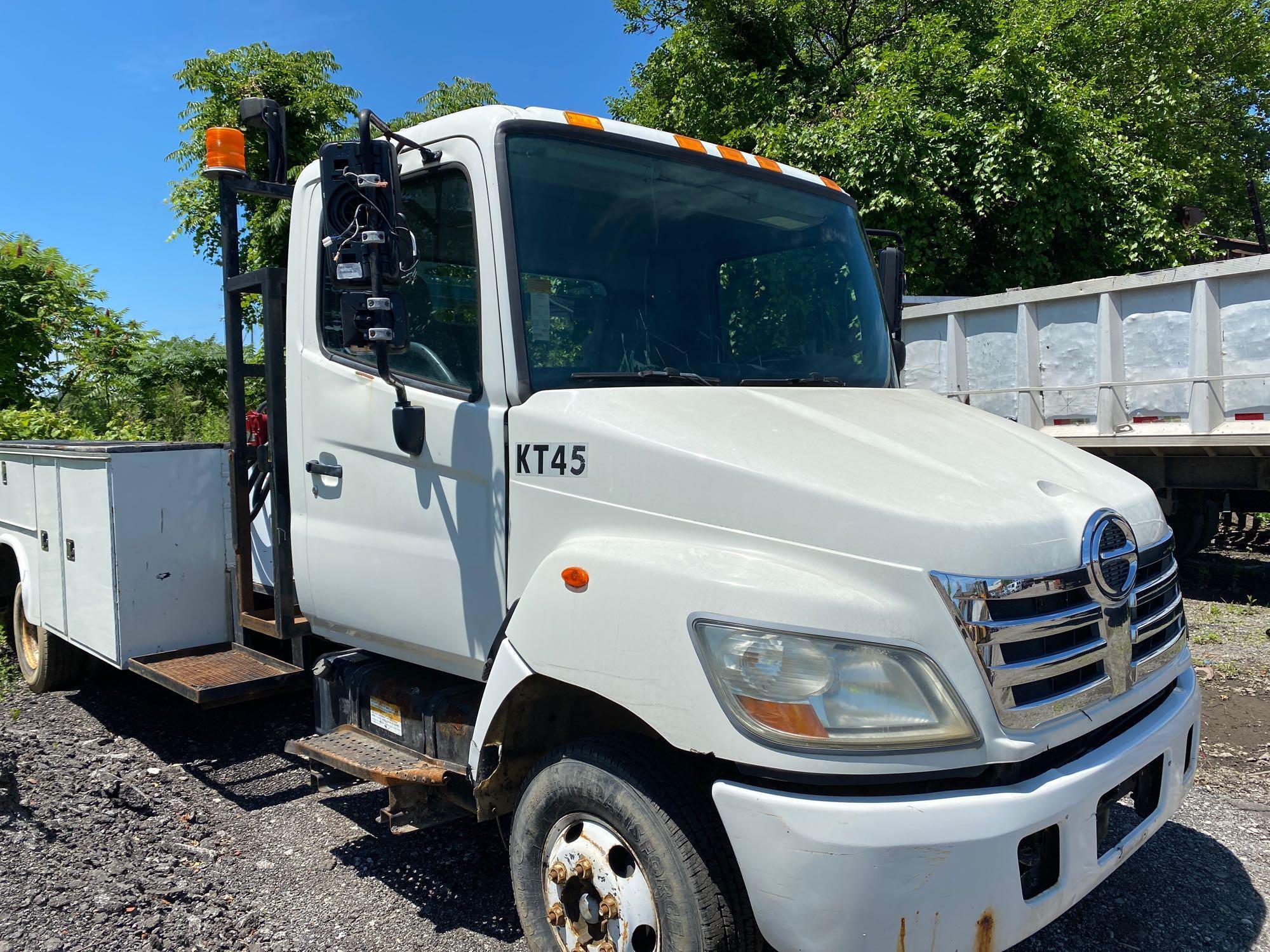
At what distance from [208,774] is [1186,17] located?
2103cm

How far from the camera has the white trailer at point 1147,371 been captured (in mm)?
7266

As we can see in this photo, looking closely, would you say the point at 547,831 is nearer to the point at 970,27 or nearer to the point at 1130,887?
the point at 1130,887

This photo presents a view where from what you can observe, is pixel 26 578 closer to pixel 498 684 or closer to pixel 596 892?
pixel 498 684

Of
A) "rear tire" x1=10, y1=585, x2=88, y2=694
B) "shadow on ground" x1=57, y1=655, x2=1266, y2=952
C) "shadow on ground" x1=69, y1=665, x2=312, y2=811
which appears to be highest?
"rear tire" x1=10, y1=585, x2=88, y2=694

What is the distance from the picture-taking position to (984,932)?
6.82 feet

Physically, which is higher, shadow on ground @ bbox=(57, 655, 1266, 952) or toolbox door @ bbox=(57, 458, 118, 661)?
→ toolbox door @ bbox=(57, 458, 118, 661)

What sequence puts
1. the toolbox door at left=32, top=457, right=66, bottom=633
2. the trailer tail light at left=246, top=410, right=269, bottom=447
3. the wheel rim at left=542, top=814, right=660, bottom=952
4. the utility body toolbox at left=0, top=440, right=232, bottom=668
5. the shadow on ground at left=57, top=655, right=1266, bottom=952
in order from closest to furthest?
the wheel rim at left=542, top=814, right=660, bottom=952, the shadow on ground at left=57, top=655, right=1266, bottom=952, the utility body toolbox at left=0, top=440, right=232, bottom=668, the trailer tail light at left=246, top=410, right=269, bottom=447, the toolbox door at left=32, top=457, right=66, bottom=633

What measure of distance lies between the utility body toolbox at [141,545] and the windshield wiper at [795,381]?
9.09 feet

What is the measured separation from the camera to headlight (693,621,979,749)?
210 centimetres

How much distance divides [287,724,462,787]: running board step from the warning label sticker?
0.16 feet

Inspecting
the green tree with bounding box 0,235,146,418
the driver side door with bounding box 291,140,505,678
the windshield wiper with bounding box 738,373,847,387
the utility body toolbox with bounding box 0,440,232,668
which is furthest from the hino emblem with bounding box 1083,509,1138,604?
the green tree with bounding box 0,235,146,418

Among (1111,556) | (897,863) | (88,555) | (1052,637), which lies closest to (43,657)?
(88,555)

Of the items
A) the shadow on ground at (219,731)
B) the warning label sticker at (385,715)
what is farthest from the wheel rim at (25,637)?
the warning label sticker at (385,715)

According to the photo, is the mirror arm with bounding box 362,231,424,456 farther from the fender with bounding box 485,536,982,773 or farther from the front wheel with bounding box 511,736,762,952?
the front wheel with bounding box 511,736,762,952
